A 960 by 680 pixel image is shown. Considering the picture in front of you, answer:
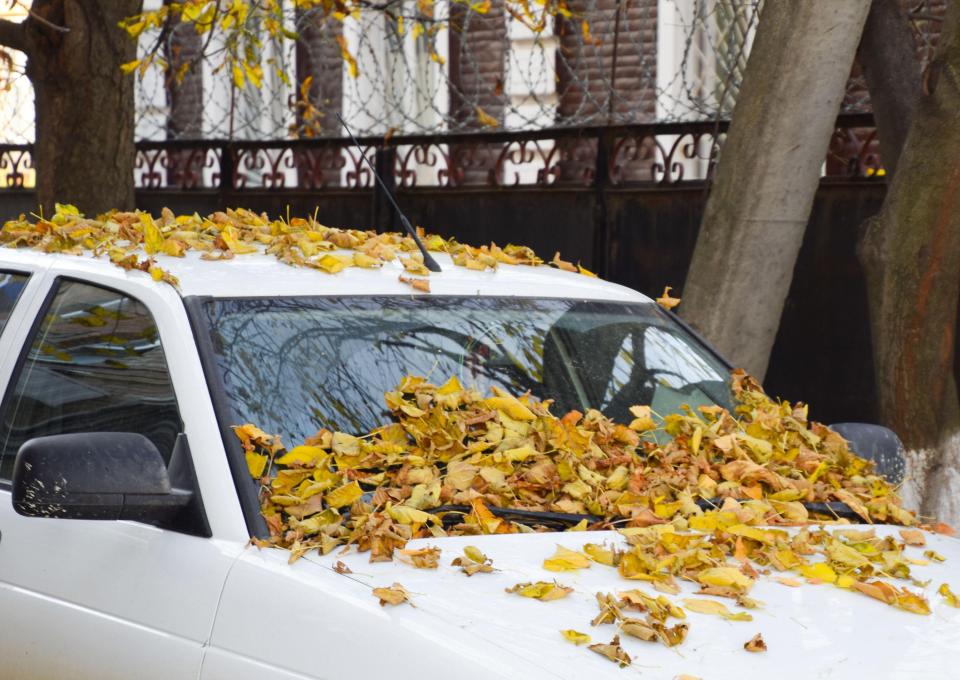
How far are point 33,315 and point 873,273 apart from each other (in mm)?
3167

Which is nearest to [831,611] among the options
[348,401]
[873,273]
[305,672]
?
[305,672]

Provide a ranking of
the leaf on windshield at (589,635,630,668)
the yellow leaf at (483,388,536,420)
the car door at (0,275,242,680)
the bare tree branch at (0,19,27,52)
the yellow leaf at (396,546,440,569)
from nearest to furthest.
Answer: the leaf on windshield at (589,635,630,668) → the yellow leaf at (396,546,440,569) → the car door at (0,275,242,680) → the yellow leaf at (483,388,536,420) → the bare tree branch at (0,19,27,52)

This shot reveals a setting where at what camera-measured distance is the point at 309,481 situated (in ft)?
9.65

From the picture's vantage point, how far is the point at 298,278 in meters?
3.54

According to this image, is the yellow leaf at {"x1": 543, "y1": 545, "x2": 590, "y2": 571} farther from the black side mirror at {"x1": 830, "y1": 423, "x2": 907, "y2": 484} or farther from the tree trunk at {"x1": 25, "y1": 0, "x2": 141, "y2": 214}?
the tree trunk at {"x1": 25, "y1": 0, "x2": 141, "y2": 214}

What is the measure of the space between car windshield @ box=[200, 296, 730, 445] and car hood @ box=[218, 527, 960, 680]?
0.54 metres

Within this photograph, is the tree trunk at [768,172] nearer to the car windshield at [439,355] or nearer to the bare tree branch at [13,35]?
the car windshield at [439,355]

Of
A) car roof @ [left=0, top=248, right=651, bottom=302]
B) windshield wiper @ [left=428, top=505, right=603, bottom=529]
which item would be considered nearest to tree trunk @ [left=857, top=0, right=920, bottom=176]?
car roof @ [left=0, top=248, right=651, bottom=302]

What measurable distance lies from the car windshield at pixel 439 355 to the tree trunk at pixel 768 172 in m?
1.25

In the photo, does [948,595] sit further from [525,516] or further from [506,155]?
[506,155]

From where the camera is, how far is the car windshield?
10.5 feet

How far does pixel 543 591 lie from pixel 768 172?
312 centimetres

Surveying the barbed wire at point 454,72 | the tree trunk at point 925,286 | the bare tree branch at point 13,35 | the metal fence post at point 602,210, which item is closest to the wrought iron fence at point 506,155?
the metal fence post at point 602,210

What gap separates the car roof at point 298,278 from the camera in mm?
3408
